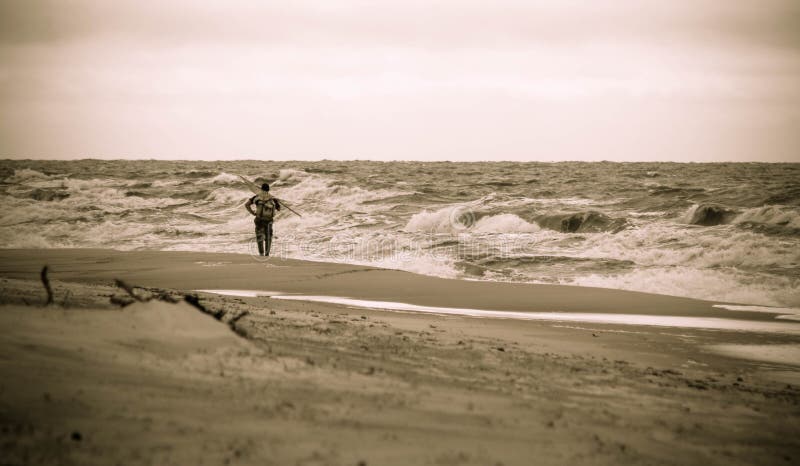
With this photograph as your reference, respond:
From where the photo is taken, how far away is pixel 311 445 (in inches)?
102

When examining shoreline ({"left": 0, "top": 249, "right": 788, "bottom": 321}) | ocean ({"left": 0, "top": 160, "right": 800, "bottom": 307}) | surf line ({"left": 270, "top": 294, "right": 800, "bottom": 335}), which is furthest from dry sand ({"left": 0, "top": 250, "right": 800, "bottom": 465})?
ocean ({"left": 0, "top": 160, "right": 800, "bottom": 307})

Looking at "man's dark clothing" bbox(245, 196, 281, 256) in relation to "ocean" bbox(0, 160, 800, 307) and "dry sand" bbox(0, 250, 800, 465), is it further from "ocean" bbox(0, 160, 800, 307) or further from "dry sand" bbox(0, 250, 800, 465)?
"dry sand" bbox(0, 250, 800, 465)

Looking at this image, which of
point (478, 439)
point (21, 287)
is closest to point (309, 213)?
point (21, 287)

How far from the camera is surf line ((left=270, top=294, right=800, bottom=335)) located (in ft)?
23.1

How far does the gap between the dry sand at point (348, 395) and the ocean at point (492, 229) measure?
582 cm

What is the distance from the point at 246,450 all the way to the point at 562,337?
4.21 meters

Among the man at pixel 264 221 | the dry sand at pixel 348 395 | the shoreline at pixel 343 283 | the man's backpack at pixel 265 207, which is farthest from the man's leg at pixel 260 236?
the dry sand at pixel 348 395

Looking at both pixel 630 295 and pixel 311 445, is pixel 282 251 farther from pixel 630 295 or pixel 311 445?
pixel 311 445

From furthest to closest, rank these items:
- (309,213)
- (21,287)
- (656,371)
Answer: (309,213) → (21,287) → (656,371)

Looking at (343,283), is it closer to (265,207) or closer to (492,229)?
(265,207)

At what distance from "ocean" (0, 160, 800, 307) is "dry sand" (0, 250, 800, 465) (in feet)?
19.1

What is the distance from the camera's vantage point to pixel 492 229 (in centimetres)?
1756

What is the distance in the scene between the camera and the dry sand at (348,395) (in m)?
2.55

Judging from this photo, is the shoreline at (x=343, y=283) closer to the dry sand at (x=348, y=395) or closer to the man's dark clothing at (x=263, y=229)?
the man's dark clothing at (x=263, y=229)
